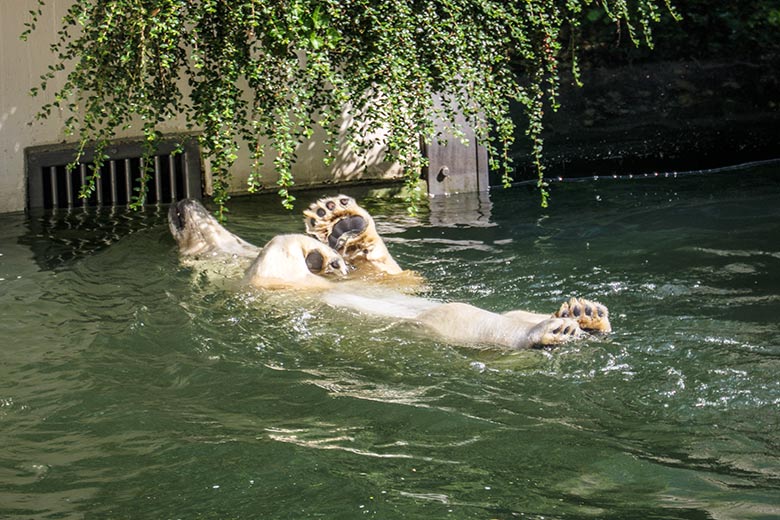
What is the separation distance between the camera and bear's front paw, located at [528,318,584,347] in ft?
14.6

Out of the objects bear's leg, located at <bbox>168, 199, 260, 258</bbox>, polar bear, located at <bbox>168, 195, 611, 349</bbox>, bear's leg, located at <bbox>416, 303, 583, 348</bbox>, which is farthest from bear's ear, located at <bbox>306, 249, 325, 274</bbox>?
bear's leg, located at <bbox>416, 303, 583, 348</bbox>

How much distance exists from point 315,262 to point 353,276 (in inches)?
10.5

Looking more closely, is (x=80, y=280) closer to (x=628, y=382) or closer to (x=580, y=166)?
(x=628, y=382)

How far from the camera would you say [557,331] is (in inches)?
176

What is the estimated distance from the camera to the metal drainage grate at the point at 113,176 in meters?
8.84

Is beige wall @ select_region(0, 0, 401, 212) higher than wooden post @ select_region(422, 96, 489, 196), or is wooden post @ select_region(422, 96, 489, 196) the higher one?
beige wall @ select_region(0, 0, 401, 212)

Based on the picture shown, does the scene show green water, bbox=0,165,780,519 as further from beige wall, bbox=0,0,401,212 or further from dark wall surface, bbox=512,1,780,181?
dark wall surface, bbox=512,1,780,181

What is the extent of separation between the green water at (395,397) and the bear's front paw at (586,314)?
0.13 meters

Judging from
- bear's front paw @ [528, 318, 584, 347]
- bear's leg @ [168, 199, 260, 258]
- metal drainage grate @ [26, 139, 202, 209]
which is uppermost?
metal drainage grate @ [26, 139, 202, 209]

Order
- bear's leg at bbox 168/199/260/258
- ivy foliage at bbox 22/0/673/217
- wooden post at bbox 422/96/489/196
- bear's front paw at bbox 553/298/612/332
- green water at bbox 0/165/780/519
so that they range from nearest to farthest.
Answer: green water at bbox 0/165/780/519 < bear's front paw at bbox 553/298/612/332 < ivy foliage at bbox 22/0/673/217 < bear's leg at bbox 168/199/260/258 < wooden post at bbox 422/96/489/196

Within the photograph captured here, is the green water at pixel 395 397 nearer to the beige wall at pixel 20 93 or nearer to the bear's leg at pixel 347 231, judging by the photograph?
the bear's leg at pixel 347 231

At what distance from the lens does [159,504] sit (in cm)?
343

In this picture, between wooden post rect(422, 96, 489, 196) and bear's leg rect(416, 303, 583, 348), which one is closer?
bear's leg rect(416, 303, 583, 348)

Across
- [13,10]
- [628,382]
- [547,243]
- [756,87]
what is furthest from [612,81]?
[628,382]
